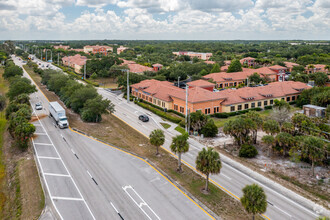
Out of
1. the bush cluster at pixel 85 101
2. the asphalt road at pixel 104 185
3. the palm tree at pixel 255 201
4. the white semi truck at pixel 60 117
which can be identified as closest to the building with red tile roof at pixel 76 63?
the bush cluster at pixel 85 101

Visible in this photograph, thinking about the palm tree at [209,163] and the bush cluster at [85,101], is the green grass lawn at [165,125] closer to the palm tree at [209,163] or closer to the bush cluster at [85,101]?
the bush cluster at [85,101]

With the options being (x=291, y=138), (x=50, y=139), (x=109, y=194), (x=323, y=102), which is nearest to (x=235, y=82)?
(x=323, y=102)

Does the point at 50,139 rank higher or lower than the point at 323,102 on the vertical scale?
lower

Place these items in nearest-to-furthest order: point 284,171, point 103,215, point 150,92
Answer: point 103,215, point 284,171, point 150,92

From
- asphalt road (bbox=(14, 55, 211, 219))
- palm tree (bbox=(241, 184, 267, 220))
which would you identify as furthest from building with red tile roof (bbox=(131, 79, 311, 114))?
palm tree (bbox=(241, 184, 267, 220))

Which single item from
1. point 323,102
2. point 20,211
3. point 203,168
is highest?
point 323,102

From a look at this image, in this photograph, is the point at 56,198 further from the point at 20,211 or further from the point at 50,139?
the point at 50,139
